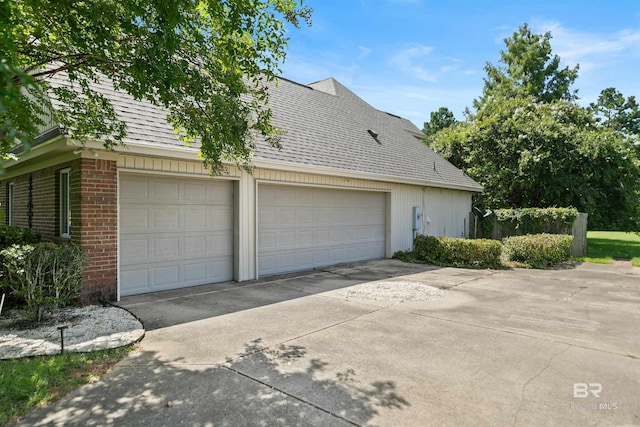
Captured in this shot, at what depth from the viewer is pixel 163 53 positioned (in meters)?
4.03

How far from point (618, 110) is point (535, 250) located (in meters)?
54.5

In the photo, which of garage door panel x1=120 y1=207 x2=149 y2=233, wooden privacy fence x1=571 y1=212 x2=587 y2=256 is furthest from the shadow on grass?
wooden privacy fence x1=571 y1=212 x2=587 y2=256

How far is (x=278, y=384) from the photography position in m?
3.48

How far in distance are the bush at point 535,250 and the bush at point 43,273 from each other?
11.5 meters

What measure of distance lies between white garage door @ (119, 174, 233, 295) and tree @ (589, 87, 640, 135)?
56739 millimetres

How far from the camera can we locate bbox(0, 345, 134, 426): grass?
3.12 metres

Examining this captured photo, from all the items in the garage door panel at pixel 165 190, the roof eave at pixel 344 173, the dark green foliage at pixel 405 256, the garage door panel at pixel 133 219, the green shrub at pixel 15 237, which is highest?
the roof eave at pixel 344 173

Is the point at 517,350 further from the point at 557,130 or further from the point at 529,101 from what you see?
the point at 529,101

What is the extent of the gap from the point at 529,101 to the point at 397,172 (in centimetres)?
1177

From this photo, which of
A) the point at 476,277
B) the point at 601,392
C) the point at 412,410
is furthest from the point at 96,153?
the point at 476,277

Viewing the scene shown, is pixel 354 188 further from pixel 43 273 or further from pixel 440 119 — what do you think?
pixel 440 119

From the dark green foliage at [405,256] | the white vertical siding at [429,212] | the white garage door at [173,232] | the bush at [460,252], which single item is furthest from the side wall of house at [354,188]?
the bush at [460,252]

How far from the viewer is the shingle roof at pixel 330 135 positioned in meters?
7.48

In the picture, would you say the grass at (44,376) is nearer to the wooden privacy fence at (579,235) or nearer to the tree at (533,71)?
the wooden privacy fence at (579,235)
